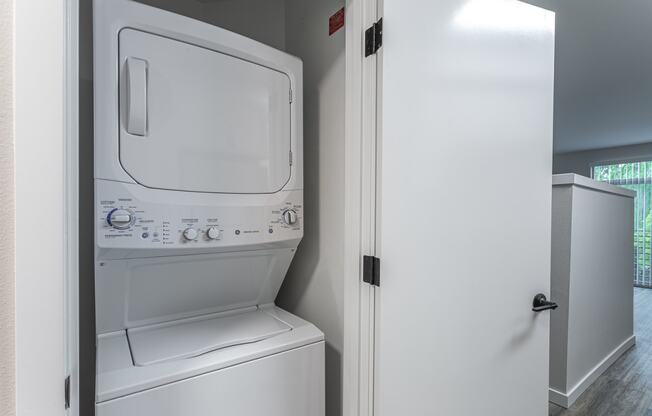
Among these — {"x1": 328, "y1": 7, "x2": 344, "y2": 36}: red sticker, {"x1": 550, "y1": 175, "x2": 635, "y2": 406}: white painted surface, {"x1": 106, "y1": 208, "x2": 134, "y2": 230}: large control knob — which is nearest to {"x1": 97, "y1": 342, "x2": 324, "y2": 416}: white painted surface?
{"x1": 106, "y1": 208, "x2": 134, "y2": 230}: large control knob

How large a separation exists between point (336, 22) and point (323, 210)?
2.33 feet

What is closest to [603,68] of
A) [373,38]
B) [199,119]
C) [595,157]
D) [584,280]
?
[584,280]

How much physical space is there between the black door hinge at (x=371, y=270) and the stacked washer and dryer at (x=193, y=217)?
0.92 feet

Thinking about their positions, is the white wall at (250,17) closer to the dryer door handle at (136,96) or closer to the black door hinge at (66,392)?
the dryer door handle at (136,96)

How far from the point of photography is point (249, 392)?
96cm

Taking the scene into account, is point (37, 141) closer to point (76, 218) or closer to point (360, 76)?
point (76, 218)

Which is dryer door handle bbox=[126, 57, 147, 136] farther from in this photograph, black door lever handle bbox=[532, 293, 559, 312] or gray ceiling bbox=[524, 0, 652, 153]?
gray ceiling bbox=[524, 0, 652, 153]

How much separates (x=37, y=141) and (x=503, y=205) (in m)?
1.36

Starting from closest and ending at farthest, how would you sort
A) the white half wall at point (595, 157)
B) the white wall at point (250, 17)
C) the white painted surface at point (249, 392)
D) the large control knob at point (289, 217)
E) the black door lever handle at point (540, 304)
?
the white painted surface at point (249, 392)
the large control knob at point (289, 217)
the black door lever handle at point (540, 304)
the white wall at point (250, 17)
the white half wall at point (595, 157)

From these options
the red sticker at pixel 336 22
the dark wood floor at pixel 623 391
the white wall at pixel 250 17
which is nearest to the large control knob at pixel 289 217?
the red sticker at pixel 336 22

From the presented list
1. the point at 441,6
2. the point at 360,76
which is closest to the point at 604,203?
the point at 441,6

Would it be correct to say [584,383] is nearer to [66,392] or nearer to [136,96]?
[66,392]

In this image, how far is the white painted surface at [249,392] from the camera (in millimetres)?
815

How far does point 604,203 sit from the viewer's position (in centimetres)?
258
